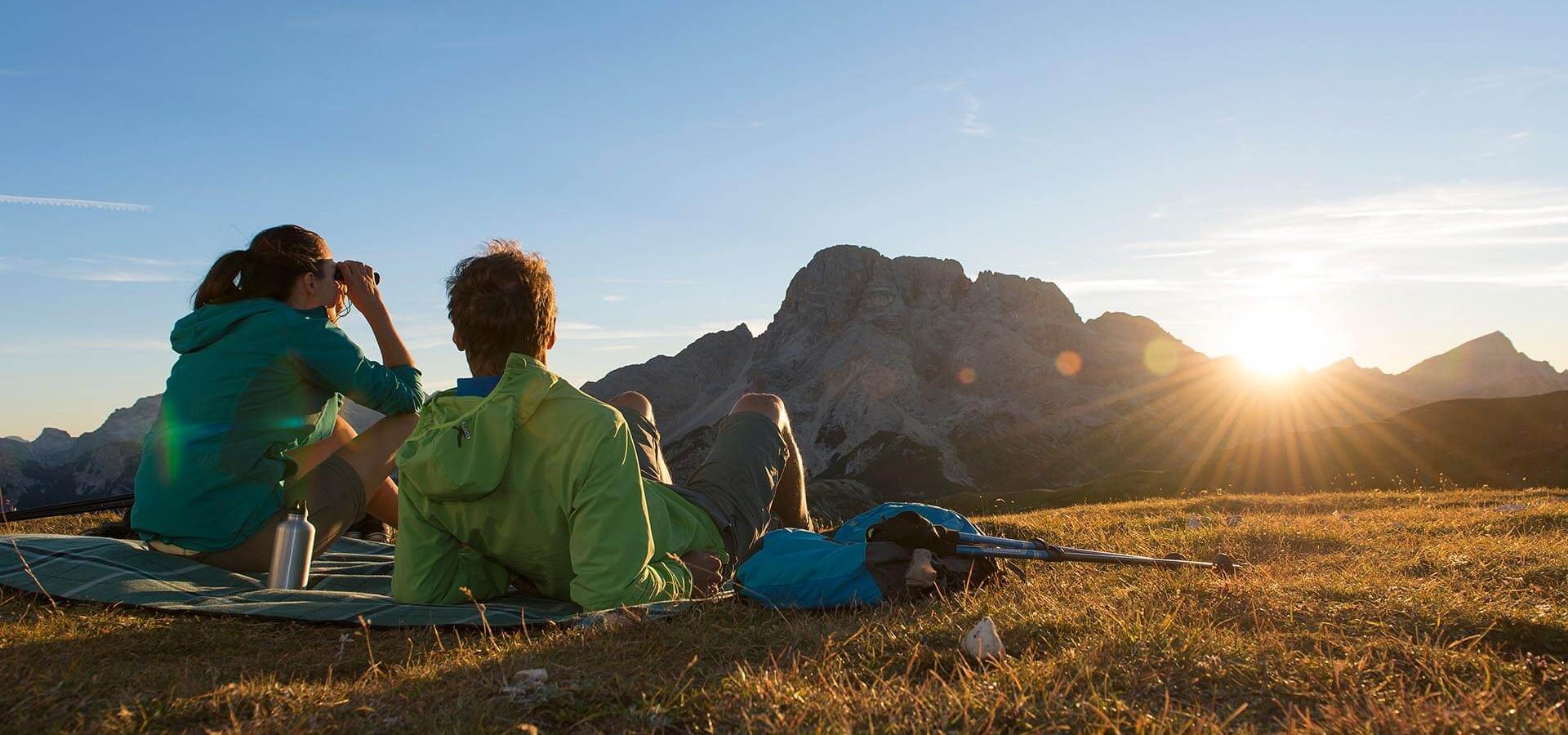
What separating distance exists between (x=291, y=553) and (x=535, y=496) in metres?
2.05

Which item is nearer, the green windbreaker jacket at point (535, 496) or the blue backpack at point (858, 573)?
the green windbreaker jacket at point (535, 496)

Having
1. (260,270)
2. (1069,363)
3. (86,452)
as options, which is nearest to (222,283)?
(260,270)

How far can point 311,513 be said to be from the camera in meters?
6.25

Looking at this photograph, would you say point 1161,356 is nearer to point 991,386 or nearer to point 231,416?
point 991,386

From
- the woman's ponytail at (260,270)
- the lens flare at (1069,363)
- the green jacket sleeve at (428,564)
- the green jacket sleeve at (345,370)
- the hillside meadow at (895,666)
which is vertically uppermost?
the lens flare at (1069,363)

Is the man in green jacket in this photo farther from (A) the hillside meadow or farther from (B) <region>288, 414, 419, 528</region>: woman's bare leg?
(B) <region>288, 414, 419, 528</region>: woman's bare leg

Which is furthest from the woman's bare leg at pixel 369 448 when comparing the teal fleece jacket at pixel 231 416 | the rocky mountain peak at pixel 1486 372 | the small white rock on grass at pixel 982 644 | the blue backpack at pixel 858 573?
the rocky mountain peak at pixel 1486 372

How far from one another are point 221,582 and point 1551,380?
131m

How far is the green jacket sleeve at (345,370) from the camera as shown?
19.7ft

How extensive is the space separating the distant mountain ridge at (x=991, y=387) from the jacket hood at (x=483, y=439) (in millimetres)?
→ 91100

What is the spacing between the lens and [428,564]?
518 cm

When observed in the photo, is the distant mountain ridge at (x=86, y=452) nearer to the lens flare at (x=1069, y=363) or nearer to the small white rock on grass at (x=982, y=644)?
the small white rock on grass at (x=982, y=644)

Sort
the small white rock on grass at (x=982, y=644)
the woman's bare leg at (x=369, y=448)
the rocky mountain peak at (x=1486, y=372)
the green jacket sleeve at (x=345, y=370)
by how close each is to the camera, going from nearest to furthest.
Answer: the small white rock on grass at (x=982, y=644) → the green jacket sleeve at (x=345, y=370) → the woman's bare leg at (x=369, y=448) → the rocky mountain peak at (x=1486, y=372)

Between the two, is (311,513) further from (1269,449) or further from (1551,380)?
(1551,380)
